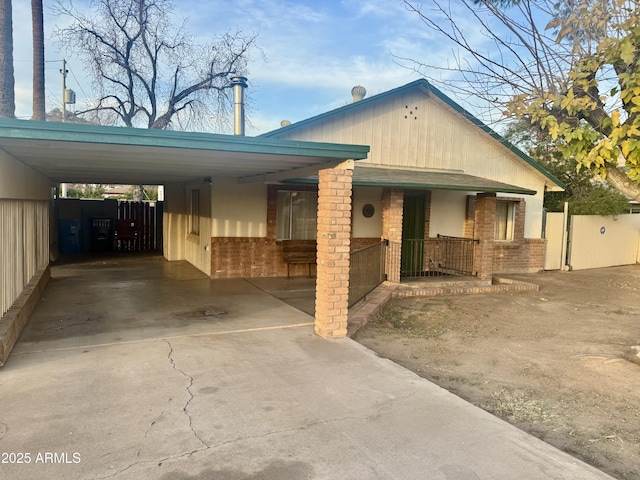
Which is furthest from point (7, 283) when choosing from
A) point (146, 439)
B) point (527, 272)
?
point (527, 272)

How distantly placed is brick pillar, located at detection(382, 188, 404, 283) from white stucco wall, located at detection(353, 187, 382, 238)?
204 centimetres

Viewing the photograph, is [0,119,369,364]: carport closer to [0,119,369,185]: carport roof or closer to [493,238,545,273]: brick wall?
[0,119,369,185]: carport roof

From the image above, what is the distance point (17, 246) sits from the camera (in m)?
6.44

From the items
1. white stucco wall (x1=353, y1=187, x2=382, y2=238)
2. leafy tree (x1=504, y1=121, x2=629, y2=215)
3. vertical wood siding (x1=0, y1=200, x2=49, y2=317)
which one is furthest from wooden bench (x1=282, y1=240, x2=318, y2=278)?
leafy tree (x1=504, y1=121, x2=629, y2=215)

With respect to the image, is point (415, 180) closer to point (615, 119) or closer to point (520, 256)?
point (520, 256)

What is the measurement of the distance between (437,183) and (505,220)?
489cm

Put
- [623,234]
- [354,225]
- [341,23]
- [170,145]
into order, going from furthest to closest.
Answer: [623,234] < [354,225] < [341,23] < [170,145]

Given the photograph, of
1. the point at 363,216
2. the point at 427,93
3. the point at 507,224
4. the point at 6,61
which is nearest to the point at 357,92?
the point at 427,93

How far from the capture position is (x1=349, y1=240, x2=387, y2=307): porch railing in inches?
306

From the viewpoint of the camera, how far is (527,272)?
14406 mm

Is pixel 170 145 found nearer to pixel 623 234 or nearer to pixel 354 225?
pixel 354 225

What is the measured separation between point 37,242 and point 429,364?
7760 millimetres

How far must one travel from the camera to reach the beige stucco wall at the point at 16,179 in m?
5.17

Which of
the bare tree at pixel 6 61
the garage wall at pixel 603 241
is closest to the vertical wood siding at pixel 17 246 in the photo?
the bare tree at pixel 6 61
